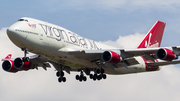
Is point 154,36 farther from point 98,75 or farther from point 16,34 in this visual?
point 16,34

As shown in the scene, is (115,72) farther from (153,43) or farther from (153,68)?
(153,43)

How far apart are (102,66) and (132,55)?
13.6 ft

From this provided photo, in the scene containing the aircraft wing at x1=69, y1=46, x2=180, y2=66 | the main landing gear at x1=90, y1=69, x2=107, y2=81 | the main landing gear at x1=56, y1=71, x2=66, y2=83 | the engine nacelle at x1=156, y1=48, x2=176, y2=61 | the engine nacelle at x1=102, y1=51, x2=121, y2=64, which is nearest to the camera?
the engine nacelle at x1=156, y1=48, x2=176, y2=61

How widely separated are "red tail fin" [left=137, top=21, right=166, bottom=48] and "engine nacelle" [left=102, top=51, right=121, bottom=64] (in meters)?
13.1

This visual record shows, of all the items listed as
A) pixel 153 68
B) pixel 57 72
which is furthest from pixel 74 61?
pixel 153 68

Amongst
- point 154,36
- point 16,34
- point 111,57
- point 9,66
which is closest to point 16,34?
point 16,34

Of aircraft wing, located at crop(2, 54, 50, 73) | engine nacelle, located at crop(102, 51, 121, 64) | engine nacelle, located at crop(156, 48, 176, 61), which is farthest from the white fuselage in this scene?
engine nacelle, located at crop(156, 48, 176, 61)

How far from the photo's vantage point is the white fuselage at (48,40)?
37.5 metres

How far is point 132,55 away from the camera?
4209cm

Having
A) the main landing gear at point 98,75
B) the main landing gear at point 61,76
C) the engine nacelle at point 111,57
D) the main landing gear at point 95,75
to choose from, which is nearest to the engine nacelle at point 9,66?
the main landing gear at point 61,76

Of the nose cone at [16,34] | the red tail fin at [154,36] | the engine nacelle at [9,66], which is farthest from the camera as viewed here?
the red tail fin at [154,36]

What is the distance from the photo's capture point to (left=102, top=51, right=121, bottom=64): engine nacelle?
132 ft

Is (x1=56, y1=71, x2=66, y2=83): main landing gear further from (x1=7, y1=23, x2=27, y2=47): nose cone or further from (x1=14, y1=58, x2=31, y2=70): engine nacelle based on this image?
(x1=7, y1=23, x2=27, y2=47): nose cone

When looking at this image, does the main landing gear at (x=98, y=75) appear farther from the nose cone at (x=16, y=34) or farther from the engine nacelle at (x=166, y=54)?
the nose cone at (x=16, y=34)
